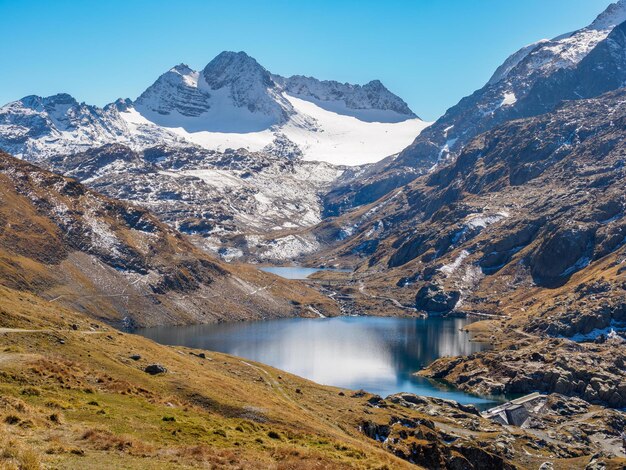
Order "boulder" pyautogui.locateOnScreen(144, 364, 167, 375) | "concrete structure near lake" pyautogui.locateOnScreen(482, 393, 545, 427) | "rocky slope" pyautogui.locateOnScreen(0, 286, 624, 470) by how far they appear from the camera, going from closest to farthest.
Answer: "rocky slope" pyautogui.locateOnScreen(0, 286, 624, 470) < "boulder" pyautogui.locateOnScreen(144, 364, 167, 375) < "concrete structure near lake" pyautogui.locateOnScreen(482, 393, 545, 427)

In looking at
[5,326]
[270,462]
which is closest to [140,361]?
[5,326]

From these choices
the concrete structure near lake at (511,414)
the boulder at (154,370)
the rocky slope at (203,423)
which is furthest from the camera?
the concrete structure near lake at (511,414)

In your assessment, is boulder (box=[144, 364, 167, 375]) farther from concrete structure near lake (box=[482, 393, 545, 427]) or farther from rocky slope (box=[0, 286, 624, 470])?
concrete structure near lake (box=[482, 393, 545, 427])

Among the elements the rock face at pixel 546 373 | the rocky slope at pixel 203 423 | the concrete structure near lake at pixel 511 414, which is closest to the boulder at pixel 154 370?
the rocky slope at pixel 203 423

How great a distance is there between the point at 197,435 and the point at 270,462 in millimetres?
6532

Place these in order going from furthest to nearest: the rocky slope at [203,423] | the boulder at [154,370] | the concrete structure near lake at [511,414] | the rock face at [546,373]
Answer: the rock face at [546,373], the concrete structure near lake at [511,414], the boulder at [154,370], the rocky slope at [203,423]

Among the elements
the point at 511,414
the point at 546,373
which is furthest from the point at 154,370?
the point at 546,373

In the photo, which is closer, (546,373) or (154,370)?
(154,370)

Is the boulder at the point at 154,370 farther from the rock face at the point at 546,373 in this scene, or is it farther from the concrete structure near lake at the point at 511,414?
the rock face at the point at 546,373

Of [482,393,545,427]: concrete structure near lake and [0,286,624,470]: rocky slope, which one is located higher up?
[0,286,624,470]: rocky slope

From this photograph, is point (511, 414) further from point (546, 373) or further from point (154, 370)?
point (154, 370)

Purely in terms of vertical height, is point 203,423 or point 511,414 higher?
point 203,423

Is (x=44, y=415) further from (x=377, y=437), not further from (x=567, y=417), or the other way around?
(x=567, y=417)

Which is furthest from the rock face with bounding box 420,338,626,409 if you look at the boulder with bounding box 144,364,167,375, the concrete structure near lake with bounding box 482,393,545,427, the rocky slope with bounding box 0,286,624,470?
the boulder with bounding box 144,364,167,375
